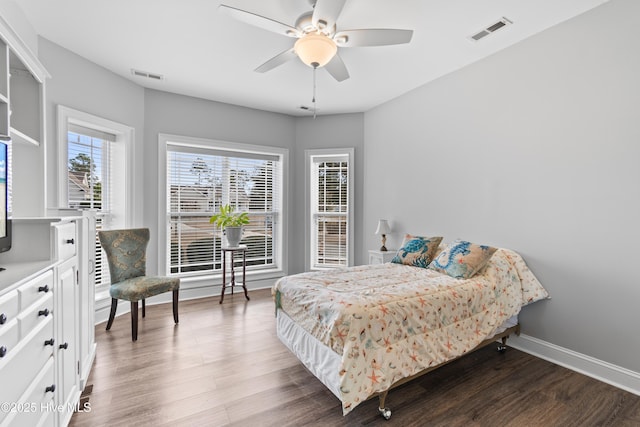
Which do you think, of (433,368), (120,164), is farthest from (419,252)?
(120,164)

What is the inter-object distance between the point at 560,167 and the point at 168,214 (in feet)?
14.5

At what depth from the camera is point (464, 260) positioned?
2.65 m

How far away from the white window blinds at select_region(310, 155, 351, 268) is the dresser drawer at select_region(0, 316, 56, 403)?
3.73 metres

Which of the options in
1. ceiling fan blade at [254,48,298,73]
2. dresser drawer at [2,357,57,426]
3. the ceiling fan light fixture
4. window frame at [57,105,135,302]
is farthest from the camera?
window frame at [57,105,135,302]

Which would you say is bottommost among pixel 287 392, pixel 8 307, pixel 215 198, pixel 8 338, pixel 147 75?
pixel 287 392

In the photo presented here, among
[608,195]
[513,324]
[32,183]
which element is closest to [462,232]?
[513,324]

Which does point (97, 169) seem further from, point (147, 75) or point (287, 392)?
point (287, 392)

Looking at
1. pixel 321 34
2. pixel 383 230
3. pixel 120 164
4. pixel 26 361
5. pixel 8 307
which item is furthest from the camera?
pixel 383 230

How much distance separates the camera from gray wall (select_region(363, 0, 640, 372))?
2.18 m

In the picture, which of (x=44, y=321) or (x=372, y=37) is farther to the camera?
(x=372, y=37)

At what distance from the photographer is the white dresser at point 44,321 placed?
111 cm

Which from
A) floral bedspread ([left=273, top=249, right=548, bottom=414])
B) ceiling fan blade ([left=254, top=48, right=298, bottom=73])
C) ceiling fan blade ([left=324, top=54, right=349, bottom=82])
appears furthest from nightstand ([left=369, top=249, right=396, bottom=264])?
ceiling fan blade ([left=254, top=48, right=298, bottom=73])

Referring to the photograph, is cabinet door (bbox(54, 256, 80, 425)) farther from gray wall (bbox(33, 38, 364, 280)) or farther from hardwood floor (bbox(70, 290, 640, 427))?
gray wall (bbox(33, 38, 364, 280))

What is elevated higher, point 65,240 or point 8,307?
point 65,240
